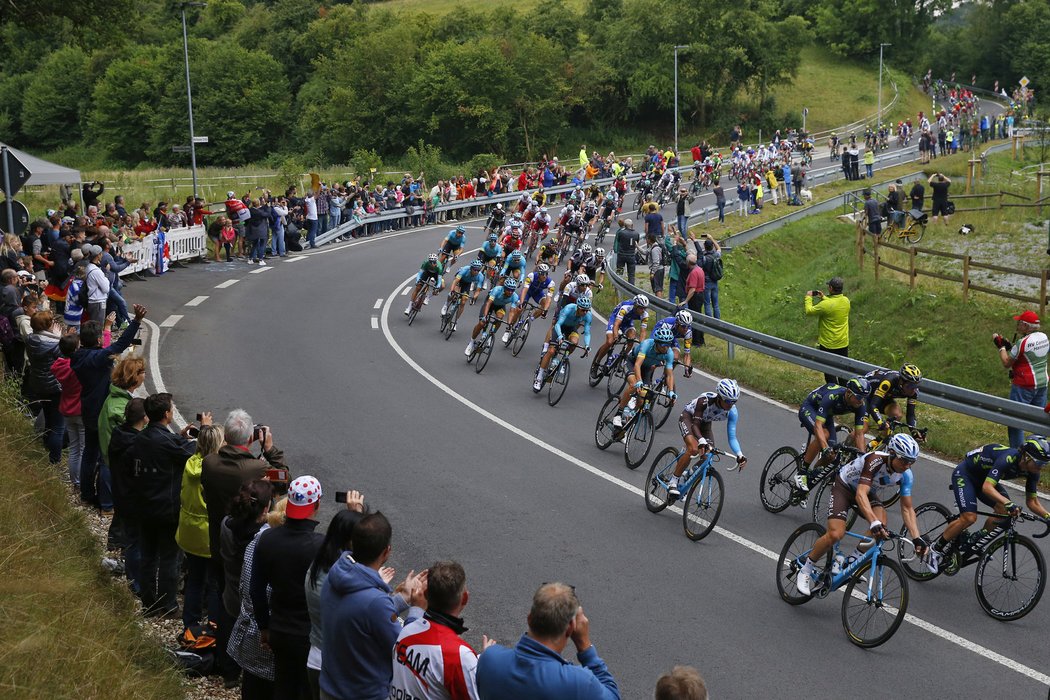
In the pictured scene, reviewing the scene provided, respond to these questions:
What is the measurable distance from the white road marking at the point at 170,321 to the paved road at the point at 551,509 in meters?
0.31

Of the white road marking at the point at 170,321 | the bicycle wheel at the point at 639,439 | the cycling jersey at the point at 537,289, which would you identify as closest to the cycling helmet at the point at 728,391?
the bicycle wheel at the point at 639,439

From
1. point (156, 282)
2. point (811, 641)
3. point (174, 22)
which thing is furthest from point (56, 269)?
point (174, 22)

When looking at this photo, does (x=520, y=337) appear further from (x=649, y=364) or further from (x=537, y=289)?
(x=649, y=364)

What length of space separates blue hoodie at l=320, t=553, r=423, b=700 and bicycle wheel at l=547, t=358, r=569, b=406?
36.1 feet

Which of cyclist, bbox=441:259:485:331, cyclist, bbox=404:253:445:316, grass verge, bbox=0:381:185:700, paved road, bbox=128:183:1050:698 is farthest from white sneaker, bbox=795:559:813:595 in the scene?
cyclist, bbox=404:253:445:316

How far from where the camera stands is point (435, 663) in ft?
16.8

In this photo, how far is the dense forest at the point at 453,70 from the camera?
8238 cm

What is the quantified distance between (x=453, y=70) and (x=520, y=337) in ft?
217

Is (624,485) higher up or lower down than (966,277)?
lower down

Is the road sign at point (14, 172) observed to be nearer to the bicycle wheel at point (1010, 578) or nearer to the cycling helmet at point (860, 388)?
the cycling helmet at point (860, 388)

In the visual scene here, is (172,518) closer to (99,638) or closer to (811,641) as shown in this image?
(99,638)

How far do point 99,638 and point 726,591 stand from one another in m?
5.52

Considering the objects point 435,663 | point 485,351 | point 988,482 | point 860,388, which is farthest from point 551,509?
point 485,351

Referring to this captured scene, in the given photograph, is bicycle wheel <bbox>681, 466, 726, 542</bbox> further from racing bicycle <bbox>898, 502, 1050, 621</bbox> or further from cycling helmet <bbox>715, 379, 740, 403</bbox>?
racing bicycle <bbox>898, 502, 1050, 621</bbox>
